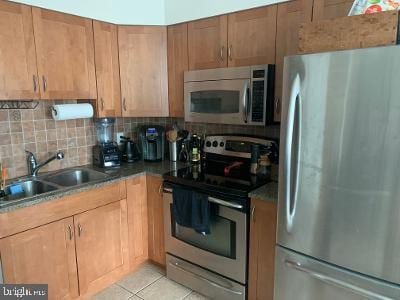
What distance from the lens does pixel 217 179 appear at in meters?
2.04

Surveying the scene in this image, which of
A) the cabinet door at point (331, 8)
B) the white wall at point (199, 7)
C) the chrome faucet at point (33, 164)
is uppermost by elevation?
the white wall at point (199, 7)

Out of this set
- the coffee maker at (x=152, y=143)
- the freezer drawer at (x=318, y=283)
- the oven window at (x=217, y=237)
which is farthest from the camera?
the coffee maker at (x=152, y=143)

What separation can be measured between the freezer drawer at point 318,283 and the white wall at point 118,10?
2.06 meters

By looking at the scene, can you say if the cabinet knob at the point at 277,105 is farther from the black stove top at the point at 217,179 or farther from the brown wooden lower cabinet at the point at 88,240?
the brown wooden lower cabinet at the point at 88,240

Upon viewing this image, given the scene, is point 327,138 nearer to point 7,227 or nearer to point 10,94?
point 7,227

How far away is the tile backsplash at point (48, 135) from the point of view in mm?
2084

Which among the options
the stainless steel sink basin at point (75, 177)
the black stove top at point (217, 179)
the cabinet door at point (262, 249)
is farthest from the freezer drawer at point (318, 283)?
the stainless steel sink basin at point (75, 177)

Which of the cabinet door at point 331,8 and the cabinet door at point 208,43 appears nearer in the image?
the cabinet door at point 331,8

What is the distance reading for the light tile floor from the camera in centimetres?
213

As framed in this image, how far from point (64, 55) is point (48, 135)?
668 mm

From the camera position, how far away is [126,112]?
97.7 inches

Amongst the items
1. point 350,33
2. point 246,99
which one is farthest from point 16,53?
point 350,33

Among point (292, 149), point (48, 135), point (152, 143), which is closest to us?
point (292, 149)

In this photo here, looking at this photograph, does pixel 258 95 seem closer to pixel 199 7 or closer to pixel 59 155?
pixel 199 7
